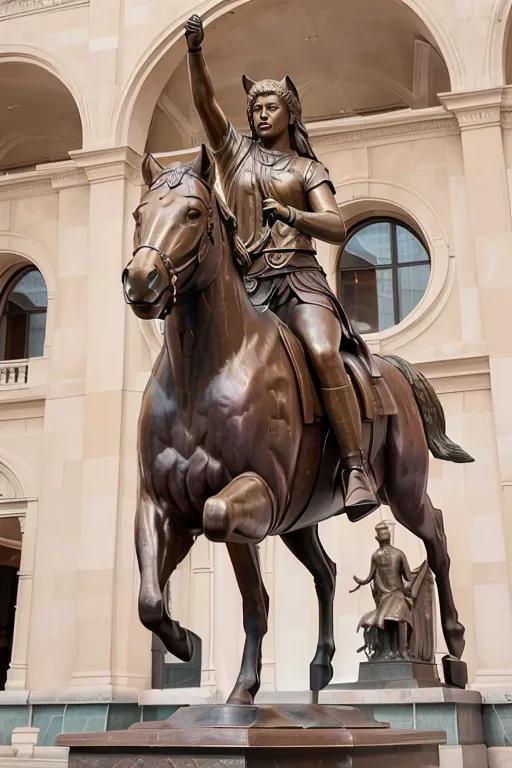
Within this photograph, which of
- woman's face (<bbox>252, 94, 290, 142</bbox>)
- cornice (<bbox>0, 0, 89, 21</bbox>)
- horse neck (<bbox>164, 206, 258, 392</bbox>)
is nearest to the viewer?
horse neck (<bbox>164, 206, 258, 392</bbox>)

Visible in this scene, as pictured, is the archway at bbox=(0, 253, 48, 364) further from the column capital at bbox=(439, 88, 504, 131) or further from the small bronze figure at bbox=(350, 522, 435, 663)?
Result: the small bronze figure at bbox=(350, 522, 435, 663)

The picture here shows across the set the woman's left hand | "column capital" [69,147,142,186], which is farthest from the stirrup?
"column capital" [69,147,142,186]

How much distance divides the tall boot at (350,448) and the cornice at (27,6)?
14956 millimetres

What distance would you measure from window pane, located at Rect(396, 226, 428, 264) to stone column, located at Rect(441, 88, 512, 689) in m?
1.63

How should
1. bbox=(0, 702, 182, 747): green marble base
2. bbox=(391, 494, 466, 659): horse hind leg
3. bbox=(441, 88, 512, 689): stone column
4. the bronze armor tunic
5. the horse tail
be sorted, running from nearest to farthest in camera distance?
the bronze armor tunic < bbox=(391, 494, 466, 659): horse hind leg < the horse tail < bbox=(441, 88, 512, 689): stone column < bbox=(0, 702, 182, 747): green marble base

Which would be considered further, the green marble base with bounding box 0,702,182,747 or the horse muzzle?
the green marble base with bounding box 0,702,182,747

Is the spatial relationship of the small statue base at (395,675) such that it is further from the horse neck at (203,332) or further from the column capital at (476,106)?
the column capital at (476,106)

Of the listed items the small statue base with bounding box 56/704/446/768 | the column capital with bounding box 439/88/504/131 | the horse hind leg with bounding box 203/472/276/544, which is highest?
the column capital with bounding box 439/88/504/131

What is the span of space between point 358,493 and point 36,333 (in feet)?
48.4

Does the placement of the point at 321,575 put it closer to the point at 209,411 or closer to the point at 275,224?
the point at 209,411

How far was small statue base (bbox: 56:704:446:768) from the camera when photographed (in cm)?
319

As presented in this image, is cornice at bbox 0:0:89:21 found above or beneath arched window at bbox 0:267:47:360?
above

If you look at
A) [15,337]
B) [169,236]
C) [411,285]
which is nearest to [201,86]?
[169,236]

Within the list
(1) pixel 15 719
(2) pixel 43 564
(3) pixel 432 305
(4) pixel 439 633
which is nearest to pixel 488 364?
(3) pixel 432 305
